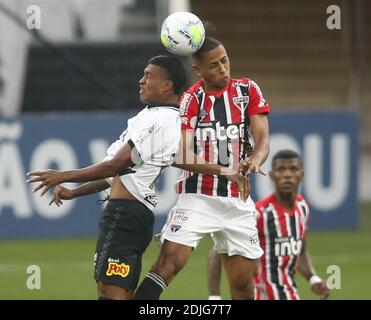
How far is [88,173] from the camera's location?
7.46 metres

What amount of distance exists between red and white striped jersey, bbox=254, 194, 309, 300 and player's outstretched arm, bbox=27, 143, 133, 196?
1.72m

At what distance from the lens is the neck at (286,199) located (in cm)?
911

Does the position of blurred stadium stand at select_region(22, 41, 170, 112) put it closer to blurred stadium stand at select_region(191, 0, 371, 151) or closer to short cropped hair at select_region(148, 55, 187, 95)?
blurred stadium stand at select_region(191, 0, 371, 151)

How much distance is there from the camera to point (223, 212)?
26.8 ft

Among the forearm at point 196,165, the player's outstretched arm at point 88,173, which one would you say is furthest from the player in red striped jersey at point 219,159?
the player's outstretched arm at point 88,173

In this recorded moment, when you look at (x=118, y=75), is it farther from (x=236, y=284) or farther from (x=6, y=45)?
(x=236, y=284)

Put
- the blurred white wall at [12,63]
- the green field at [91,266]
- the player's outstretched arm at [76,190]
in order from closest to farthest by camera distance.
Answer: the player's outstretched arm at [76,190]
the green field at [91,266]
the blurred white wall at [12,63]

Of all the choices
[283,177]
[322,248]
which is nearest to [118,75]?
[322,248]

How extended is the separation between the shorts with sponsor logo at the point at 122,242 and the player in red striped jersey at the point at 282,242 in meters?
1.27

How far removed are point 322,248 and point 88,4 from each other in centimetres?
644

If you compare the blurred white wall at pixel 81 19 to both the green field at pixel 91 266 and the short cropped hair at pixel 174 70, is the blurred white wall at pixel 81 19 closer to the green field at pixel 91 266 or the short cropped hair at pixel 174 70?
the green field at pixel 91 266

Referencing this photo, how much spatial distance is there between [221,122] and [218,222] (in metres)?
0.68

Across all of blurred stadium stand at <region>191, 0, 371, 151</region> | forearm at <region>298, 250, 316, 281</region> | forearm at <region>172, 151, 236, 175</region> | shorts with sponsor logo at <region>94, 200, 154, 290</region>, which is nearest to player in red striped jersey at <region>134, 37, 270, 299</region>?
forearm at <region>172, 151, 236, 175</region>

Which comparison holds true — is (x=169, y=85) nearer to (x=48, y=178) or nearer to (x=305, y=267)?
Result: (x=48, y=178)
